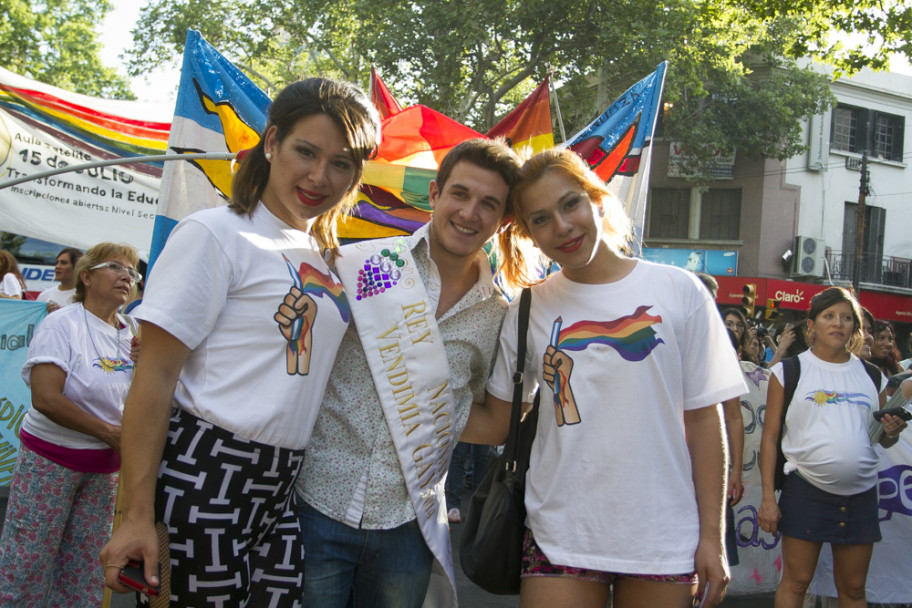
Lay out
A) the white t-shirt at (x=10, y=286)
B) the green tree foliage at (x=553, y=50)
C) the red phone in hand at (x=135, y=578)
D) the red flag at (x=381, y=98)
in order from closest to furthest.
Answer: the red phone in hand at (x=135, y=578), the red flag at (x=381, y=98), the white t-shirt at (x=10, y=286), the green tree foliage at (x=553, y=50)

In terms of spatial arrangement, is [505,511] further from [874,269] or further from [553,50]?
[874,269]

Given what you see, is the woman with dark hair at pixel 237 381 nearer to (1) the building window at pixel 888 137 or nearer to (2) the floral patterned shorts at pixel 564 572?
(2) the floral patterned shorts at pixel 564 572

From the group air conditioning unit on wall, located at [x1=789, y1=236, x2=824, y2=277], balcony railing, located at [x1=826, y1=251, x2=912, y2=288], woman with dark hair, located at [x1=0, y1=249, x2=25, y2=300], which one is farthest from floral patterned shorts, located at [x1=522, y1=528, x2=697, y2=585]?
balcony railing, located at [x1=826, y1=251, x2=912, y2=288]

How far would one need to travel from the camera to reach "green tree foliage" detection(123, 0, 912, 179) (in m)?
17.1

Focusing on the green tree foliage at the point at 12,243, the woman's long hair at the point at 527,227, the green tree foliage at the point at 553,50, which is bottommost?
the woman's long hair at the point at 527,227

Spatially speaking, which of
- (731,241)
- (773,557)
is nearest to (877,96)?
(731,241)

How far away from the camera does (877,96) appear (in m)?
24.8

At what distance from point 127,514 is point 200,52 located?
3741mm

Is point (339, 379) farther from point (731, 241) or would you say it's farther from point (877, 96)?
point (877, 96)

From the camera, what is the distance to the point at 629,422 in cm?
216

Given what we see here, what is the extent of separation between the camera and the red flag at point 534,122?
22.9 feet

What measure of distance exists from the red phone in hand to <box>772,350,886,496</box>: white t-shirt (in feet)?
10.9

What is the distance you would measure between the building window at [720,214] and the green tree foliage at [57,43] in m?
20.3

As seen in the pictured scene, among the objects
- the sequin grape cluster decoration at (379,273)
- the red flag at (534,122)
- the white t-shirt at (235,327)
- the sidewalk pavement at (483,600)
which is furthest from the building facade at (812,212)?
the white t-shirt at (235,327)
